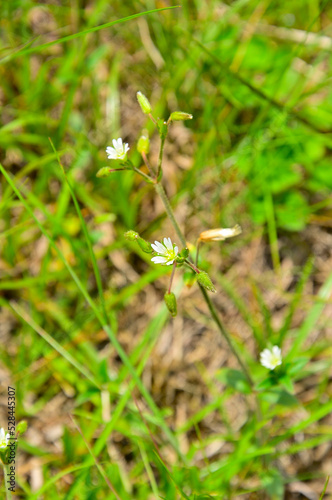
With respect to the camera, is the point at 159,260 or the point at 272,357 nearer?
the point at 159,260

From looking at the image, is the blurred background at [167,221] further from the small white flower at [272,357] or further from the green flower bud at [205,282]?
the green flower bud at [205,282]

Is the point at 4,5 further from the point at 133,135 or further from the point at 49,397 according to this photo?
the point at 49,397

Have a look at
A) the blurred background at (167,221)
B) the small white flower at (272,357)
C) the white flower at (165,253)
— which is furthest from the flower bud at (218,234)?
the blurred background at (167,221)

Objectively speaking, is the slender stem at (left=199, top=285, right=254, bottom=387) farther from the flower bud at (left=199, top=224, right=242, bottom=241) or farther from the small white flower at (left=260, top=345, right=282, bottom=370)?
the flower bud at (left=199, top=224, right=242, bottom=241)

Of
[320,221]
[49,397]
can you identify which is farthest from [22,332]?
[320,221]

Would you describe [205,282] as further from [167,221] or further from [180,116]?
[167,221]

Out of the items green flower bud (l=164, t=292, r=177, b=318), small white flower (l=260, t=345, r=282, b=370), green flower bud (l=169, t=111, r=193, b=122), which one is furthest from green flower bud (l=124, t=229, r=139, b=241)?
small white flower (l=260, t=345, r=282, b=370)

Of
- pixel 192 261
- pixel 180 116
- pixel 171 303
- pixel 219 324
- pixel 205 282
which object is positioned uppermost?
pixel 180 116

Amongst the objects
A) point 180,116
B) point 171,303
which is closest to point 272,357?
point 171,303
